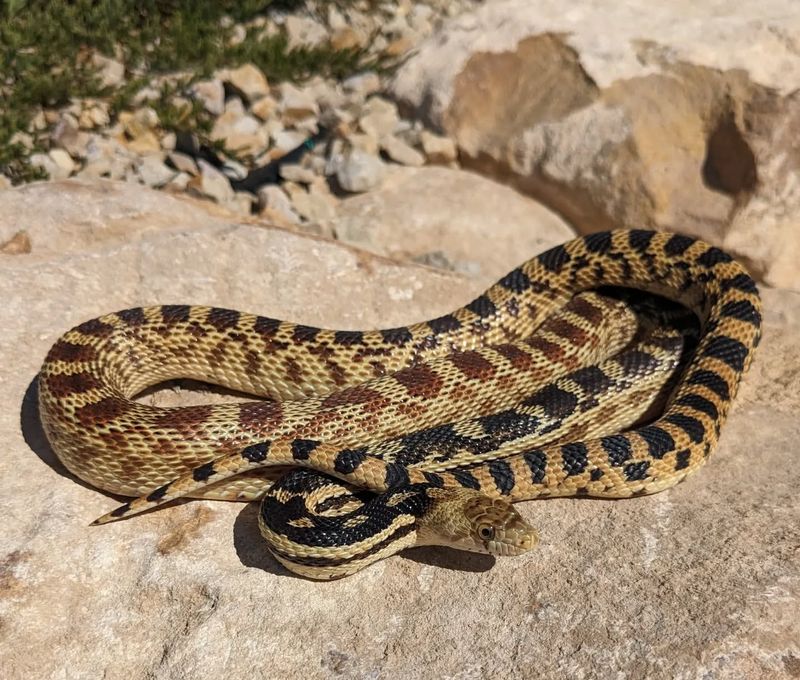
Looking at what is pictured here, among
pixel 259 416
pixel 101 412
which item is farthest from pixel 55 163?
pixel 259 416

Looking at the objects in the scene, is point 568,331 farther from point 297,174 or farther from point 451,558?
point 297,174

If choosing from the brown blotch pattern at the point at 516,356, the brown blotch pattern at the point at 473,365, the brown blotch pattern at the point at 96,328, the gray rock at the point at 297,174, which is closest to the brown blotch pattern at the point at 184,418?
the brown blotch pattern at the point at 96,328

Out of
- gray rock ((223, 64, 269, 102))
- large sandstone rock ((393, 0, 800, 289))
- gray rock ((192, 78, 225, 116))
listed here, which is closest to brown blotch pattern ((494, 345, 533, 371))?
large sandstone rock ((393, 0, 800, 289))

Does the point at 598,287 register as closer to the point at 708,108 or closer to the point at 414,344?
the point at 414,344

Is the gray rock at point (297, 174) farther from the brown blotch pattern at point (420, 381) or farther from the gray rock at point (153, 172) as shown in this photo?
the brown blotch pattern at point (420, 381)

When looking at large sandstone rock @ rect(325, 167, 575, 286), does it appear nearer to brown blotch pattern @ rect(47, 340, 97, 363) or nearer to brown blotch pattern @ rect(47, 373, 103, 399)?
brown blotch pattern @ rect(47, 340, 97, 363)
